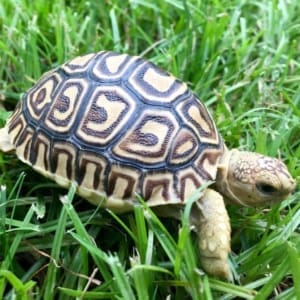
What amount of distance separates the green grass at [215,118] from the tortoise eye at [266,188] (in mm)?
109

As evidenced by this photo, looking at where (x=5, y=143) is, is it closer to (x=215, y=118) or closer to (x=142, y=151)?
(x=142, y=151)

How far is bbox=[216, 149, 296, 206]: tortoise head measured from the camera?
144 centimetres

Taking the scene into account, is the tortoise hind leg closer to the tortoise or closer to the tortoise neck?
the tortoise

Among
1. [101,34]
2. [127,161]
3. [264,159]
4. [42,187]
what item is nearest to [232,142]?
[264,159]

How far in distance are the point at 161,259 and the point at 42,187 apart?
43 cm

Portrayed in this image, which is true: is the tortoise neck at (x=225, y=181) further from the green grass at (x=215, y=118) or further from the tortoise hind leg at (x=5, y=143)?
the tortoise hind leg at (x=5, y=143)

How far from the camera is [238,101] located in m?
2.06

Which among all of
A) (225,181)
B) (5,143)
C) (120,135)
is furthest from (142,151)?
(5,143)

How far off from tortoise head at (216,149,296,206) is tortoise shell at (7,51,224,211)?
0.05 metres

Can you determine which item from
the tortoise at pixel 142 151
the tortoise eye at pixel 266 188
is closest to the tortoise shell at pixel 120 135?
the tortoise at pixel 142 151

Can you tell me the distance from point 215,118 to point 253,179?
48cm

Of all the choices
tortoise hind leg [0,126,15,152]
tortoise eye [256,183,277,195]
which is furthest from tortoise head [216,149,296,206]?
tortoise hind leg [0,126,15,152]

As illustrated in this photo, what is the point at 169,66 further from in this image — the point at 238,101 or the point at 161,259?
the point at 161,259

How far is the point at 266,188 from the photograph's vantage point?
1.45m
